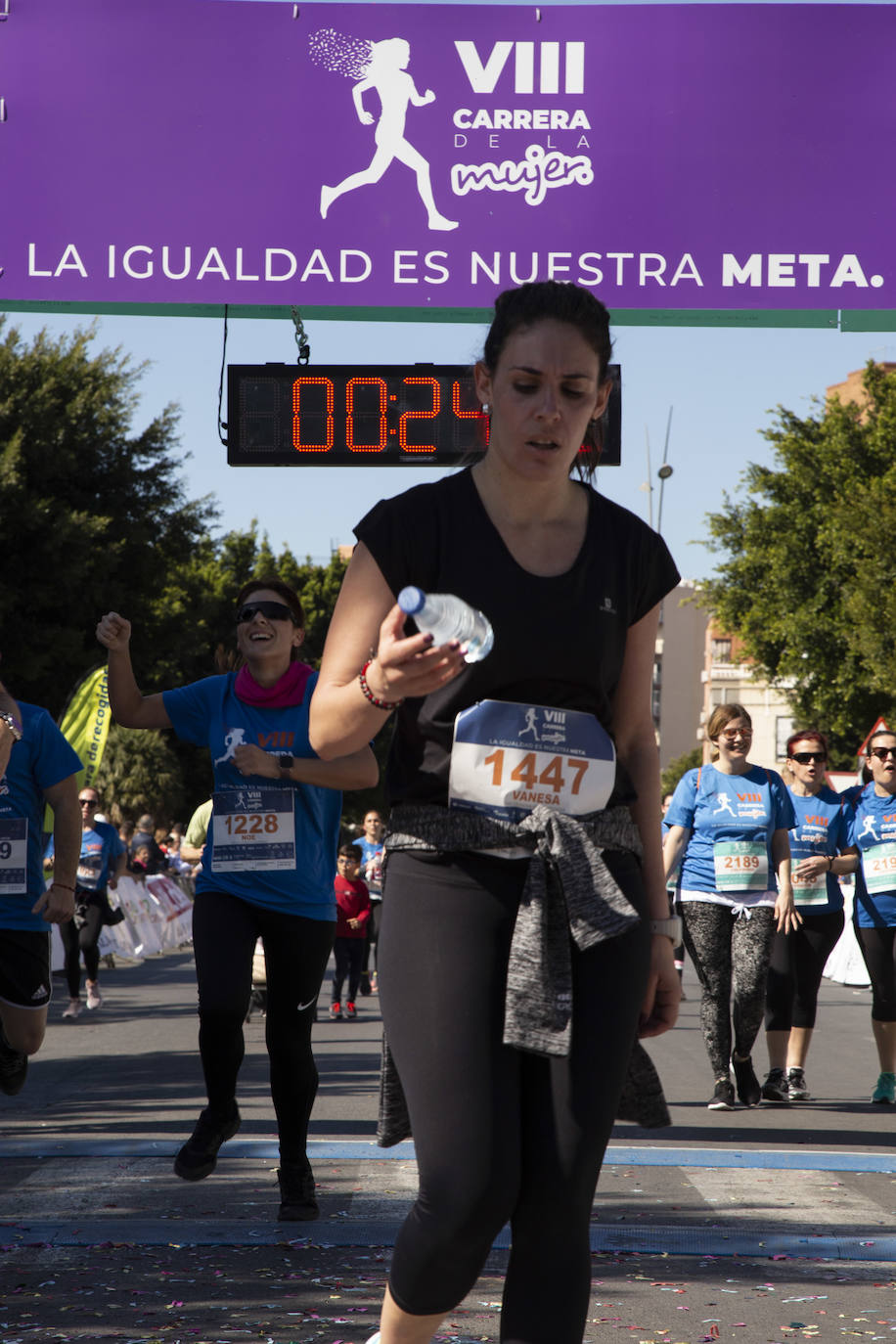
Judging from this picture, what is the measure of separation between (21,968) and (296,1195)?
1.68 m

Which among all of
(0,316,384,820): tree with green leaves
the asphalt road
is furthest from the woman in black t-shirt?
(0,316,384,820): tree with green leaves

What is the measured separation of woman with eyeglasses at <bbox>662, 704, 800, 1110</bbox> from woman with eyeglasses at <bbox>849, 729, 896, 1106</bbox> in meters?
0.45

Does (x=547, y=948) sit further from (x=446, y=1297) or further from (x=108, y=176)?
(x=108, y=176)

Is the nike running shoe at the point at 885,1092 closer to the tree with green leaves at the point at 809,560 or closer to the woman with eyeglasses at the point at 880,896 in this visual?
the woman with eyeglasses at the point at 880,896

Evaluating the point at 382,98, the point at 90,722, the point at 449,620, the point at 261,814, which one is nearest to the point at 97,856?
the point at 90,722

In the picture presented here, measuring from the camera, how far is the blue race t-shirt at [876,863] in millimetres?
9766

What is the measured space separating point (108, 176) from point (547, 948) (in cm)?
728

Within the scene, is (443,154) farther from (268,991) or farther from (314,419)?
(268,991)

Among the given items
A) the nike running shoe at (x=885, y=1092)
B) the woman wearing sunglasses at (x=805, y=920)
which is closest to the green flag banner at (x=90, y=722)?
the woman wearing sunglasses at (x=805, y=920)

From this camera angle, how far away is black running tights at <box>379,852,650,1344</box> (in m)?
2.84

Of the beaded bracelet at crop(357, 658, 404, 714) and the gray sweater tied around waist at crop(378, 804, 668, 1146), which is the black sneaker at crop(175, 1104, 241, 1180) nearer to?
the gray sweater tied around waist at crop(378, 804, 668, 1146)

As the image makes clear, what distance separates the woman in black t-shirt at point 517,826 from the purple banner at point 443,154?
6.19 m

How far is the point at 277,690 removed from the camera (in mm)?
6004

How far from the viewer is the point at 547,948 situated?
2.91 meters
